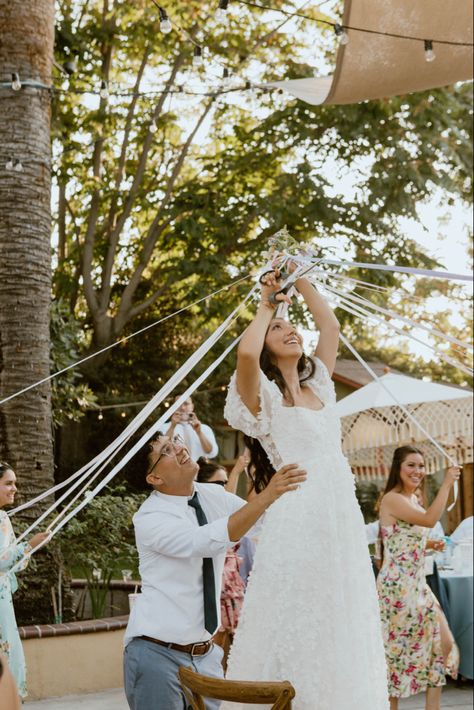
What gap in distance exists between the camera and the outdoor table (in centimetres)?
739

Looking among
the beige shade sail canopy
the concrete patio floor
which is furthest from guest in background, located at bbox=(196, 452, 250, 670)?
the beige shade sail canopy

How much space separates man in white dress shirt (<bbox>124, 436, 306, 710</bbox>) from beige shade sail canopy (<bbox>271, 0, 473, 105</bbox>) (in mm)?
3457

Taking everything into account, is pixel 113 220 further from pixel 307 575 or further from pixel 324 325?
pixel 307 575

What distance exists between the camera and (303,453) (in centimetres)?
325

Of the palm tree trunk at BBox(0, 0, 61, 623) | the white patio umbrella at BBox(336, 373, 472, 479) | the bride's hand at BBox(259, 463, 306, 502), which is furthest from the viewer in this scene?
the white patio umbrella at BBox(336, 373, 472, 479)

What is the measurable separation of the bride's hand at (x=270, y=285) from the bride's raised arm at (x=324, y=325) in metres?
0.36

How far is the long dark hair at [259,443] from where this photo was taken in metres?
3.52

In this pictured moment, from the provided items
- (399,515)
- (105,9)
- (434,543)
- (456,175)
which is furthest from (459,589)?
(105,9)

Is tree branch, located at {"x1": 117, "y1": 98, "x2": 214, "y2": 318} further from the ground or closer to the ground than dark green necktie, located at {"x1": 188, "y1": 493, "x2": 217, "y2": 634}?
further from the ground

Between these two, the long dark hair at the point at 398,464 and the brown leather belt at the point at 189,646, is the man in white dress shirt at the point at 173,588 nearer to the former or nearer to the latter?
the brown leather belt at the point at 189,646

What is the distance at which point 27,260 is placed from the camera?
23.6ft

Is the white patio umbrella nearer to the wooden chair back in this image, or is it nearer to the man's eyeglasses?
the man's eyeglasses

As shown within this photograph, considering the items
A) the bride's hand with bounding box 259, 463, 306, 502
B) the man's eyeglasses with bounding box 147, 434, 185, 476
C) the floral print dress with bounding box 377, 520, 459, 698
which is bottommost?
the floral print dress with bounding box 377, 520, 459, 698

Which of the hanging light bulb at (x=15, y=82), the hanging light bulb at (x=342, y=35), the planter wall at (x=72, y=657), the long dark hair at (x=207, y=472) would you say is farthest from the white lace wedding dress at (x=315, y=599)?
the hanging light bulb at (x=15, y=82)
